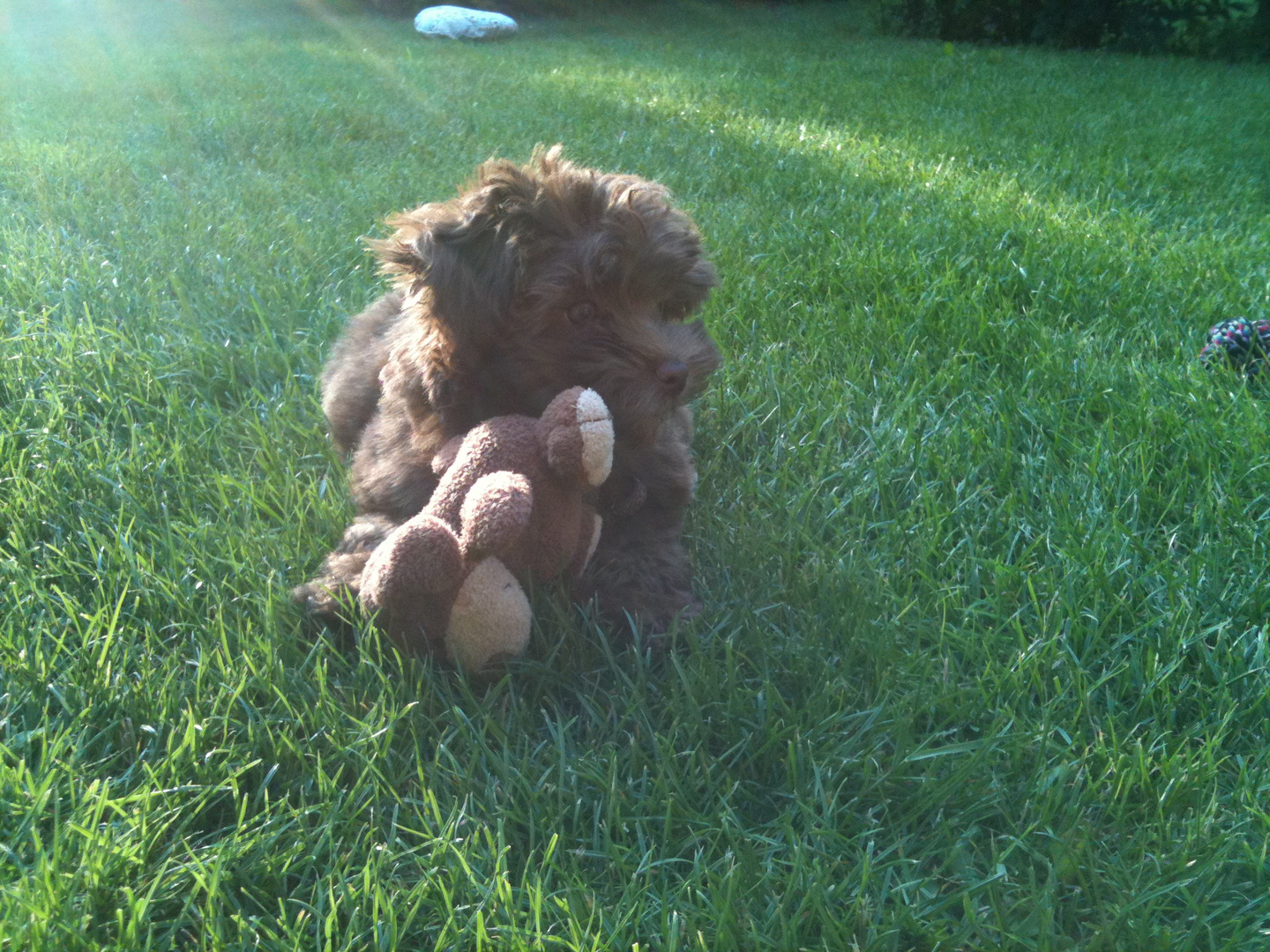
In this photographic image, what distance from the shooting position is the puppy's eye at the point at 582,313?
6.70ft

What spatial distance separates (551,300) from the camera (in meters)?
2.01

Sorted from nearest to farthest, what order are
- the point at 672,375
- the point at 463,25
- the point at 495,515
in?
the point at 495,515 → the point at 672,375 → the point at 463,25

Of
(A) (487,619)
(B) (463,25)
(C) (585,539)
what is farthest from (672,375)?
(B) (463,25)

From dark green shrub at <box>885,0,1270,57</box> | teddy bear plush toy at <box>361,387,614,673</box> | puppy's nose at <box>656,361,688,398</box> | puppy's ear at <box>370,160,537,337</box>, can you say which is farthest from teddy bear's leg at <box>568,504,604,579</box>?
dark green shrub at <box>885,0,1270,57</box>

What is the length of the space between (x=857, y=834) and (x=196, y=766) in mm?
1048

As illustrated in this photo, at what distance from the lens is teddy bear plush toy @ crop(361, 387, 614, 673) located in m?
1.69

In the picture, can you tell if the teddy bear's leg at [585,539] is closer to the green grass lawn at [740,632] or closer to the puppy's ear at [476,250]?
the green grass lawn at [740,632]

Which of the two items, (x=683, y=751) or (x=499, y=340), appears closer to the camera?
(x=683, y=751)

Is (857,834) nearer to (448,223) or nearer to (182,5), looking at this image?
(448,223)

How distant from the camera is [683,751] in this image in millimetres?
1669

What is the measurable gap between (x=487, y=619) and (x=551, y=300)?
26.1 inches

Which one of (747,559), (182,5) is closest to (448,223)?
(747,559)

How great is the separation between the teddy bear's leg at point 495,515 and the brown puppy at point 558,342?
35 cm

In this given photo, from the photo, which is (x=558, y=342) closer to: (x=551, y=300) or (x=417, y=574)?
(x=551, y=300)
